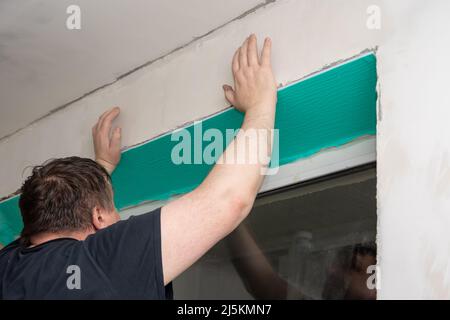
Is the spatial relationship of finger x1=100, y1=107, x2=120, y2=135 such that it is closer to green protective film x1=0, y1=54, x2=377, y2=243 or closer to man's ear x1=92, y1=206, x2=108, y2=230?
green protective film x1=0, y1=54, x2=377, y2=243

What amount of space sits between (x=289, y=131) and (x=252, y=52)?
0.27 metres

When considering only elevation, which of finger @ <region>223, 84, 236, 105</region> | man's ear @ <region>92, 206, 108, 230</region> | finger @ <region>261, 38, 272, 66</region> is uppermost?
finger @ <region>261, 38, 272, 66</region>

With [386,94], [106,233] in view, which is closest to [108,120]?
[106,233]

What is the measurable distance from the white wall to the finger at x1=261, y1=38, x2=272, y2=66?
0.13 feet

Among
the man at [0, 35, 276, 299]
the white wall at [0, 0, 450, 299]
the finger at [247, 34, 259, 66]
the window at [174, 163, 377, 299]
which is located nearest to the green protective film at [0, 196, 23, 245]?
the white wall at [0, 0, 450, 299]

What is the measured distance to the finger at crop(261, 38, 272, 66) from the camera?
1.88 metres

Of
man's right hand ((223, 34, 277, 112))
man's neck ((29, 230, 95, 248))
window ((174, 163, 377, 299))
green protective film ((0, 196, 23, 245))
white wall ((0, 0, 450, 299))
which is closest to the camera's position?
white wall ((0, 0, 450, 299))

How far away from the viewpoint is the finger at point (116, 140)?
2291mm

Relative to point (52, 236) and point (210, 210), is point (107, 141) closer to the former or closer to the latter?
point (52, 236)

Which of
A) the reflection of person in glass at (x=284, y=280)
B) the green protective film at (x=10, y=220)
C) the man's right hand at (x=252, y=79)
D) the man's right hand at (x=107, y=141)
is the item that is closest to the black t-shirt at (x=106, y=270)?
the man's right hand at (x=252, y=79)

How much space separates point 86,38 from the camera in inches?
87.8

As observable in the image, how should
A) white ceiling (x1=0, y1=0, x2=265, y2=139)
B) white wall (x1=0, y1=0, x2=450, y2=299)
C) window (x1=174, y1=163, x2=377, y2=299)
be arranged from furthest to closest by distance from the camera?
1. white ceiling (x1=0, y1=0, x2=265, y2=139)
2. window (x1=174, y1=163, x2=377, y2=299)
3. white wall (x1=0, y1=0, x2=450, y2=299)
